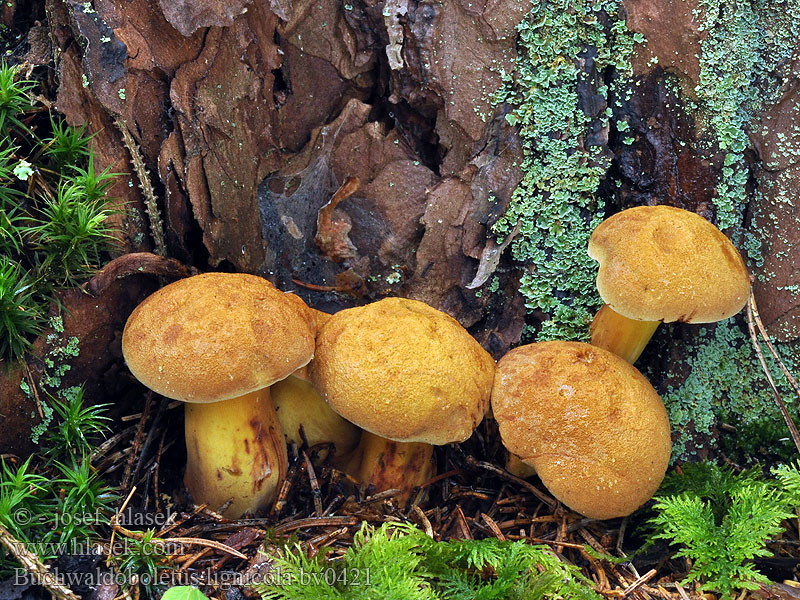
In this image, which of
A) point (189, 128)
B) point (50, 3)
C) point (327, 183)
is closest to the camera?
point (50, 3)

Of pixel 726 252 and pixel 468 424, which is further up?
pixel 726 252

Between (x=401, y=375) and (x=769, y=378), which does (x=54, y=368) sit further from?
(x=769, y=378)

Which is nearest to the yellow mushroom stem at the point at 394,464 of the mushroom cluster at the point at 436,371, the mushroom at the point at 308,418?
the mushroom cluster at the point at 436,371

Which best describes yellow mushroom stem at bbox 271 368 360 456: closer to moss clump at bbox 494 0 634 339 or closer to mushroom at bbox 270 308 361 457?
mushroom at bbox 270 308 361 457

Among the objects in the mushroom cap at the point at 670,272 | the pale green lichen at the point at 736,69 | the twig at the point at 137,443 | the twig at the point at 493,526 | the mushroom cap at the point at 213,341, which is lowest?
the twig at the point at 493,526

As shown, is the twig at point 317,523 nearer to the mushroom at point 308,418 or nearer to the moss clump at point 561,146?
the mushroom at point 308,418

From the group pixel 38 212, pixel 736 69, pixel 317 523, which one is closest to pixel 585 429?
pixel 317 523

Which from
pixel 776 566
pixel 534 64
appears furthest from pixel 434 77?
pixel 776 566

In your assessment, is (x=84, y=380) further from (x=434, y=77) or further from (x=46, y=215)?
(x=434, y=77)
